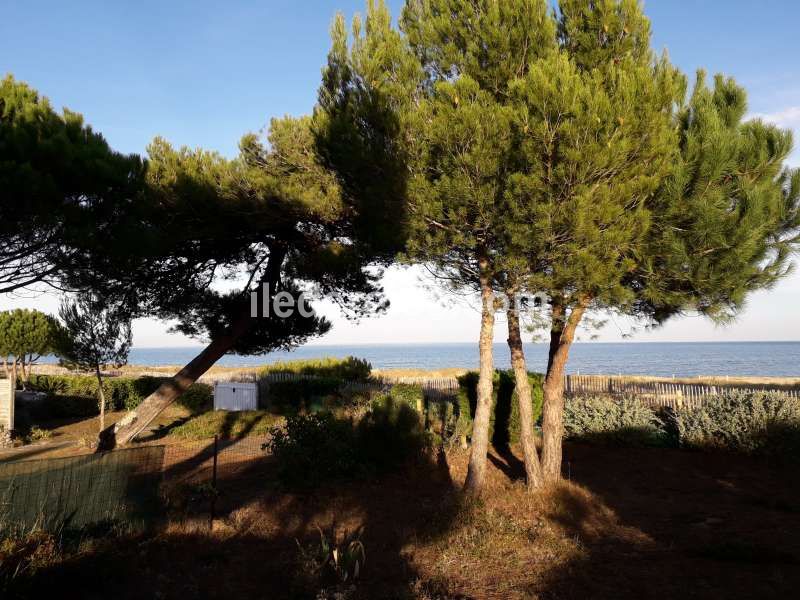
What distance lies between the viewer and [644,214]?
7.52 meters

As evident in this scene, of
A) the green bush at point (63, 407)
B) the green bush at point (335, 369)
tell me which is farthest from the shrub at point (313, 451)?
the green bush at point (63, 407)

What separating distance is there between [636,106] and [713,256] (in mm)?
2602

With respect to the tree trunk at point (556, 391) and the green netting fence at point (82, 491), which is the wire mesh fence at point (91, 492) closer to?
the green netting fence at point (82, 491)

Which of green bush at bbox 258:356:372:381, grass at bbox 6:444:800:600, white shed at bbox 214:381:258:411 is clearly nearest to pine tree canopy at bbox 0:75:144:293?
grass at bbox 6:444:800:600

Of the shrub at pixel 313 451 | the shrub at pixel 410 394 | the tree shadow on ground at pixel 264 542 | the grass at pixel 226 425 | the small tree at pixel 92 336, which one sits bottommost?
the grass at pixel 226 425

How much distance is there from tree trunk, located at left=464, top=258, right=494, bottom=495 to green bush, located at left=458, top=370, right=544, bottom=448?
13.9 feet

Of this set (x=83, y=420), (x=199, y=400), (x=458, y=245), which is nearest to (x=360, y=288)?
(x=458, y=245)

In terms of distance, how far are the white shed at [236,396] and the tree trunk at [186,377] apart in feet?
19.8

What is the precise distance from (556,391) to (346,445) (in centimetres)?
374

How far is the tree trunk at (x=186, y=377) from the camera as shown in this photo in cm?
1402

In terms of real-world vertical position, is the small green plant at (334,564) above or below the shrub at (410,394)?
below

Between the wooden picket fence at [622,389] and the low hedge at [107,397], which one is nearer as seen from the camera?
the wooden picket fence at [622,389]

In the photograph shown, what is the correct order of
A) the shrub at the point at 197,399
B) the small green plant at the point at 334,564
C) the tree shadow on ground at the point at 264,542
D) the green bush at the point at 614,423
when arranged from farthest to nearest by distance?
the shrub at the point at 197,399, the green bush at the point at 614,423, the small green plant at the point at 334,564, the tree shadow on ground at the point at 264,542

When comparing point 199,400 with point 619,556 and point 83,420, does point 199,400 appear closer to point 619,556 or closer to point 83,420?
point 83,420
